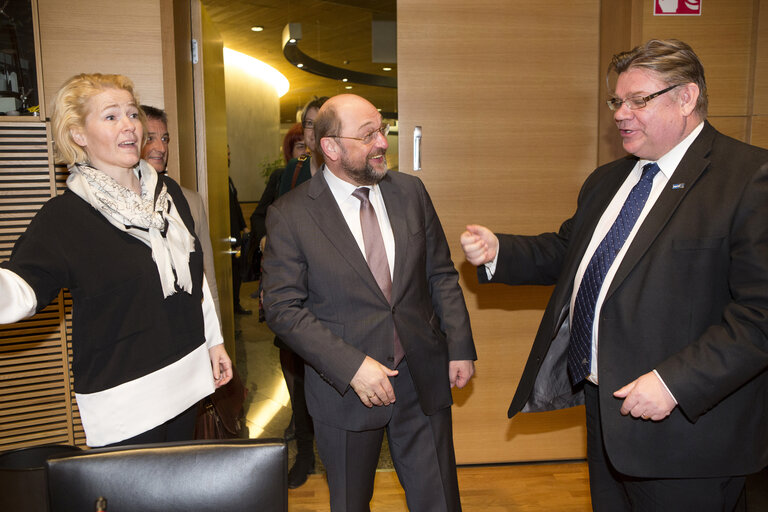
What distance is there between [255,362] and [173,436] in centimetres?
300

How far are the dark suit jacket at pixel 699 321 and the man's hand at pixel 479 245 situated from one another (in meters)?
0.50

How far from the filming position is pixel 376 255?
194 cm

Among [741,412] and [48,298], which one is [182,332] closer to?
[48,298]

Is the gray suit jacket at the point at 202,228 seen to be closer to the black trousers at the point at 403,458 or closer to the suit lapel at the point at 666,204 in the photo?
the black trousers at the point at 403,458

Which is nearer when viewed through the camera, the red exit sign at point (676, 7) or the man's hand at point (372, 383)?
the man's hand at point (372, 383)

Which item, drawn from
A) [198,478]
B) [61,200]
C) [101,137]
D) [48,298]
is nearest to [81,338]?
[48,298]

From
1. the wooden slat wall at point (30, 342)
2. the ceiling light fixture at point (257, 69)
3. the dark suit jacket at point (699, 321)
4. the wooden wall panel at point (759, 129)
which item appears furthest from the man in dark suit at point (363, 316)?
the ceiling light fixture at point (257, 69)

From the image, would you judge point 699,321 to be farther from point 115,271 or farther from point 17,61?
point 17,61

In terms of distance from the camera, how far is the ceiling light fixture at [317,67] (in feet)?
18.6

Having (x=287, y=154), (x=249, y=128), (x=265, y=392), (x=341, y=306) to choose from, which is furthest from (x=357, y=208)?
(x=249, y=128)

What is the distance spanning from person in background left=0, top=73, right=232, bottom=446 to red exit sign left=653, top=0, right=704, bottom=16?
249 cm

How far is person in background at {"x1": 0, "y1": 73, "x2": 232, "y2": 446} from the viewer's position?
1.54 meters

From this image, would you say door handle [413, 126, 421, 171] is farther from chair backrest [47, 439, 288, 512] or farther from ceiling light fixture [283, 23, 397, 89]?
ceiling light fixture [283, 23, 397, 89]

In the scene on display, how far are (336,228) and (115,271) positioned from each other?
2.26ft
